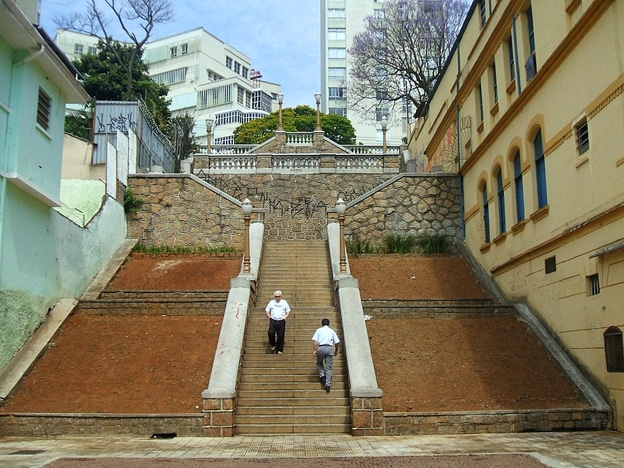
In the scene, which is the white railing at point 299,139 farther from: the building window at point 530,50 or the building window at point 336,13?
the building window at point 336,13

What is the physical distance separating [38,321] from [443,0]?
94.2ft

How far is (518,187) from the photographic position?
15.5m

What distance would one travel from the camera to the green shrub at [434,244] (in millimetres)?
20438

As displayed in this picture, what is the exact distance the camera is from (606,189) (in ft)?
34.7

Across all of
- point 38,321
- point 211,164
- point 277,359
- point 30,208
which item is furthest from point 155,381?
point 211,164

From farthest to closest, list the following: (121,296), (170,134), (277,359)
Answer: (170,134) → (121,296) → (277,359)

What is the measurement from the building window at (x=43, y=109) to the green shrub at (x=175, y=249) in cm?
739

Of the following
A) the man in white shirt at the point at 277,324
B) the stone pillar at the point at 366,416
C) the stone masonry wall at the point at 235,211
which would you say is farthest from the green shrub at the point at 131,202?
the stone pillar at the point at 366,416

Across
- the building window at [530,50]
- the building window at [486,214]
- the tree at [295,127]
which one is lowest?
the building window at [486,214]

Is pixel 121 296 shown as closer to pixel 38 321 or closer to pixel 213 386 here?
pixel 38 321

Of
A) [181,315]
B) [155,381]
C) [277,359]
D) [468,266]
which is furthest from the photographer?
[468,266]

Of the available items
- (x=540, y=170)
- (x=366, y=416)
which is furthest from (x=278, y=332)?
(x=540, y=170)

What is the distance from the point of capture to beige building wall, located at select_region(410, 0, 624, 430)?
10406mm

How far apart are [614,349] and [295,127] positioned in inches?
1834
